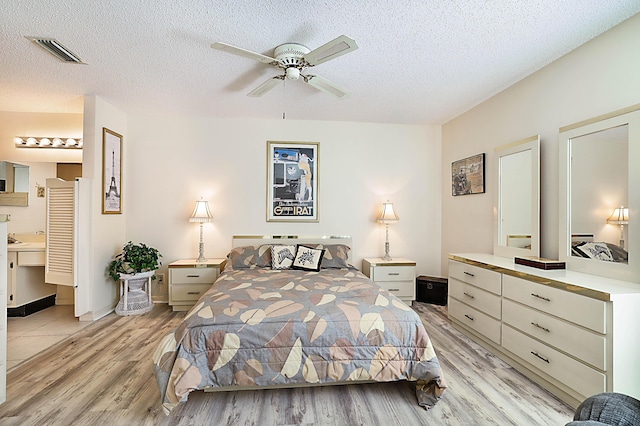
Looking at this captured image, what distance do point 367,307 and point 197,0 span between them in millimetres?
2301

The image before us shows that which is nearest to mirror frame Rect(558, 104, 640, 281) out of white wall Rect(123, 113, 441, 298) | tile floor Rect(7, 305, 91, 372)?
white wall Rect(123, 113, 441, 298)

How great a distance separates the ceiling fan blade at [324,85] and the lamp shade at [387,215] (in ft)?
6.36

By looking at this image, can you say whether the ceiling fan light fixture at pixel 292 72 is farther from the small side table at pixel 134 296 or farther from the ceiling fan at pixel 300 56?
the small side table at pixel 134 296

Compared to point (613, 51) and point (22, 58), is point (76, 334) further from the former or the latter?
point (613, 51)

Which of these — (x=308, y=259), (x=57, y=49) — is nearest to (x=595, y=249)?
(x=308, y=259)

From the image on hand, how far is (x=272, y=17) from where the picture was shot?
2.08m

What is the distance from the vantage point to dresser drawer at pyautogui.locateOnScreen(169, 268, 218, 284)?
12.6 feet

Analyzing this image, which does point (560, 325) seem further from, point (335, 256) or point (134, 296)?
point (134, 296)

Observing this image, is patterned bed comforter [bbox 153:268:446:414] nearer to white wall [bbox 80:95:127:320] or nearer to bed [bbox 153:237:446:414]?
bed [bbox 153:237:446:414]

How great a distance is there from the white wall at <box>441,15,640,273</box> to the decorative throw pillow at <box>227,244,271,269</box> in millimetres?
2569

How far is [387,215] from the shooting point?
14.1 ft

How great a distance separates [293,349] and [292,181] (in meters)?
2.75

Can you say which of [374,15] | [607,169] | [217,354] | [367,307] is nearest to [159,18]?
[374,15]

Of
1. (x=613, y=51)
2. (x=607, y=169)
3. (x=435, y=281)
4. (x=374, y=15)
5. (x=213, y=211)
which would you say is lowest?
(x=435, y=281)
